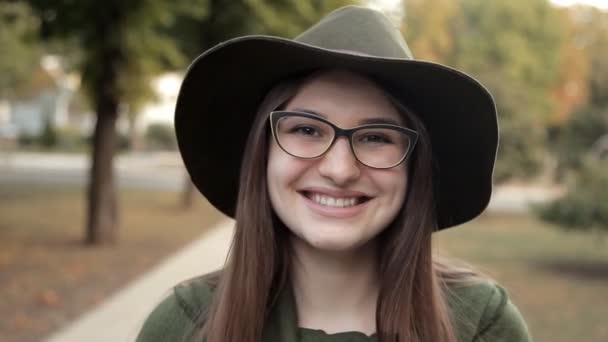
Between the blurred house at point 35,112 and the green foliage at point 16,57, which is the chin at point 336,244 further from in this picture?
the blurred house at point 35,112

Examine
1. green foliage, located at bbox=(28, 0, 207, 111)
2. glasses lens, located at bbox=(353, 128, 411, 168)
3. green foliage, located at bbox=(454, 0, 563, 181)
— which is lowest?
glasses lens, located at bbox=(353, 128, 411, 168)

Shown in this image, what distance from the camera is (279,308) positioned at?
66.9 inches

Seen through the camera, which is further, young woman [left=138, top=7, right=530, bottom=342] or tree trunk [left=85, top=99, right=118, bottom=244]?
tree trunk [left=85, top=99, right=118, bottom=244]

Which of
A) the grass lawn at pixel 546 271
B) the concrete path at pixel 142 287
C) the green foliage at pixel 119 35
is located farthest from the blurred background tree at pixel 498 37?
the green foliage at pixel 119 35

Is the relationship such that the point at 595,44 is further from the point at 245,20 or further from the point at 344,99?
the point at 344,99

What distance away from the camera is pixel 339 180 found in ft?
4.98

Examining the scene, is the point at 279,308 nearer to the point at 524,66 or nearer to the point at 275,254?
the point at 275,254

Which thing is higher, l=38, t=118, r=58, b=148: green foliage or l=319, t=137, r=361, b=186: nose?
l=319, t=137, r=361, b=186: nose

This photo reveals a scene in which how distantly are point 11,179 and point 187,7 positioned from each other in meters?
14.9

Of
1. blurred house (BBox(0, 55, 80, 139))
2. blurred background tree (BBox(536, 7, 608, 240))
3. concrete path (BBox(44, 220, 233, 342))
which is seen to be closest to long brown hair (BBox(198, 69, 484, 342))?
concrete path (BBox(44, 220, 233, 342))

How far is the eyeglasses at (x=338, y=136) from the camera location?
1.52 m

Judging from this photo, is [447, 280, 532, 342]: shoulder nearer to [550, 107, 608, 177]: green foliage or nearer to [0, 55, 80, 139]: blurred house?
[550, 107, 608, 177]: green foliage

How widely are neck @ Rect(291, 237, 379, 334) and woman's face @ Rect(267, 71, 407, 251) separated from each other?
0.47ft

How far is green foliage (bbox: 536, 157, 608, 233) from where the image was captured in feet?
35.0
